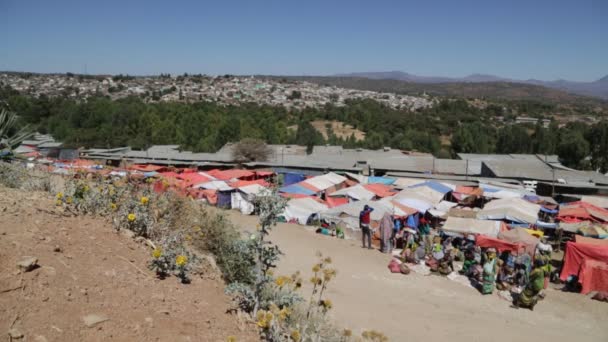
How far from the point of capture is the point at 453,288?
915cm

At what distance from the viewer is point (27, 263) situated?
3.41m

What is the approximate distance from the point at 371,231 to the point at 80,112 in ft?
166

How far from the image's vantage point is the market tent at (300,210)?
15.2 metres

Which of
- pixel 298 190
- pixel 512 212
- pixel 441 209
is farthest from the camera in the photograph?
pixel 298 190

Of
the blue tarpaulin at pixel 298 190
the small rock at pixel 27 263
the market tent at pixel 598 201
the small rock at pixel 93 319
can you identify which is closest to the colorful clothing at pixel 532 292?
the small rock at pixel 93 319

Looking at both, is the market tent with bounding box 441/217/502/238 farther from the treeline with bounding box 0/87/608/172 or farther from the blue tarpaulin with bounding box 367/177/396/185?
the treeline with bounding box 0/87/608/172

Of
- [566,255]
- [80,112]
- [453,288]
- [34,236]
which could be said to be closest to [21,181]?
[34,236]

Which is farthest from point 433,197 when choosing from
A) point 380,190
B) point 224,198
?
point 224,198

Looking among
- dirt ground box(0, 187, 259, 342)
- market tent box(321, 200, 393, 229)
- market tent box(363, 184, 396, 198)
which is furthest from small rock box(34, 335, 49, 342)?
market tent box(363, 184, 396, 198)

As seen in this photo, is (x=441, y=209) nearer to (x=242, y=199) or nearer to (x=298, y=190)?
(x=298, y=190)

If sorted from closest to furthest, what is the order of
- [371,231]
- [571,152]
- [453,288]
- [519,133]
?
[453,288] → [371,231] → [571,152] → [519,133]

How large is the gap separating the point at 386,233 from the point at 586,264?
4.48m

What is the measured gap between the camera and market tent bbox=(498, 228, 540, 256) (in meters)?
11.0

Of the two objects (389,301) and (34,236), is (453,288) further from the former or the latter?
(34,236)
